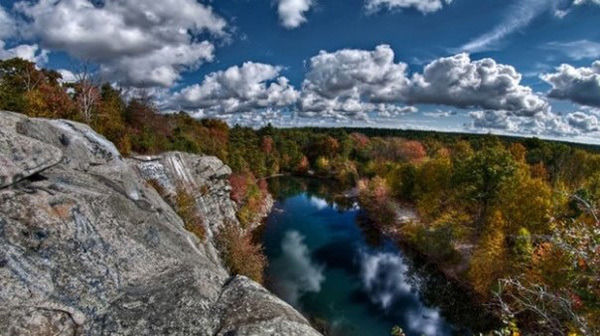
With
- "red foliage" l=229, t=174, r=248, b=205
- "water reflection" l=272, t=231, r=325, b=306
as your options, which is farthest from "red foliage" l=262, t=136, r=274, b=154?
"water reflection" l=272, t=231, r=325, b=306

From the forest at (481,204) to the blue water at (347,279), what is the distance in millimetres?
3555

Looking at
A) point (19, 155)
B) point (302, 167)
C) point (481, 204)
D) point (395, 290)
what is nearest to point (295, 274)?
point (395, 290)

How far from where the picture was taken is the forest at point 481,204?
7668 millimetres

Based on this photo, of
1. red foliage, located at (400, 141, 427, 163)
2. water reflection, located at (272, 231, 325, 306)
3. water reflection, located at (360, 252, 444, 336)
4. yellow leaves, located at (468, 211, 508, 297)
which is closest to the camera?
water reflection, located at (360, 252, 444, 336)

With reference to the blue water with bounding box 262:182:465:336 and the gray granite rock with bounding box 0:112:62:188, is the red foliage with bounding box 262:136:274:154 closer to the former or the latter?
the blue water with bounding box 262:182:465:336

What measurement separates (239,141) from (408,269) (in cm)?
5697

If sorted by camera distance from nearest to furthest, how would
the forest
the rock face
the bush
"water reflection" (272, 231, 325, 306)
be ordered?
the rock face → the forest → the bush → "water reflection" (272, 231, 325, 306)

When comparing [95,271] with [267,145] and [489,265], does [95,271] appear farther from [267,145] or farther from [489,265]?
[267,145]

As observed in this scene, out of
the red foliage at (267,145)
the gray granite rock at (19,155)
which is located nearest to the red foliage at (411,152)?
the red foliage at (267,145)

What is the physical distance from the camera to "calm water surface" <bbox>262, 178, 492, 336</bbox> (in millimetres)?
24469

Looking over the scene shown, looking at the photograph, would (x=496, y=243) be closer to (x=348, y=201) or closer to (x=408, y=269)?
(x=408, y=269)

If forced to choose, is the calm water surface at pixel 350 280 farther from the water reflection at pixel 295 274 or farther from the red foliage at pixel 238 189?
the red foliage at pixel 238 189

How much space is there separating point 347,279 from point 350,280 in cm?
29

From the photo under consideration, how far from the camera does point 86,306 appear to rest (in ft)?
24.3
